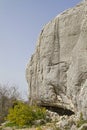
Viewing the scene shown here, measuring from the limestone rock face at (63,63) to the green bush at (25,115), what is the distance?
1.03 meters

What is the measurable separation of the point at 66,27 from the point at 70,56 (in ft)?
7.07

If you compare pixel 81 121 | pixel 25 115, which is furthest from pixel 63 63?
pixel 81 121

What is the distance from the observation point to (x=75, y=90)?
22328 millimetres

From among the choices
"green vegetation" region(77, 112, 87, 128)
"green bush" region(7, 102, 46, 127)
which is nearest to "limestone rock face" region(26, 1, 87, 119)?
"green vegetation" region(77, 112, 87, 128)

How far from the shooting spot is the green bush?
25.4m

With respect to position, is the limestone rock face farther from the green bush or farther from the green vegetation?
the green bush

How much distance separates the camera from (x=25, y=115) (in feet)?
84.1

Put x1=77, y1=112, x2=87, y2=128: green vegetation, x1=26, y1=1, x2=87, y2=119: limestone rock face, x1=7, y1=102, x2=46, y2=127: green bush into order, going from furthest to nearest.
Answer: x1=7, y1=102, x2=46, y2=127: green bush → x1=26, y1=1, x2=87, y2=119: limestone rock face → x1=77, y1=112, x2=87, y2=128: green vegetation

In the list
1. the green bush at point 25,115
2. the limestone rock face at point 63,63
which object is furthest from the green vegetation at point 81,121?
the green bush at point 25,115

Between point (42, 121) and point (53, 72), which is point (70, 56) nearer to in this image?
point (53, 72)

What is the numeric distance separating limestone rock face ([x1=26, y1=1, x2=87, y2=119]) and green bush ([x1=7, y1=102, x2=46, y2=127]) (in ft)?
3.40

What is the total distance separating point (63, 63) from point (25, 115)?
14.2ft

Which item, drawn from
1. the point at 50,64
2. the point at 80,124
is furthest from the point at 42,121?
the point at 80,124

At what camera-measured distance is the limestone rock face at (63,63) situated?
72.8ft
